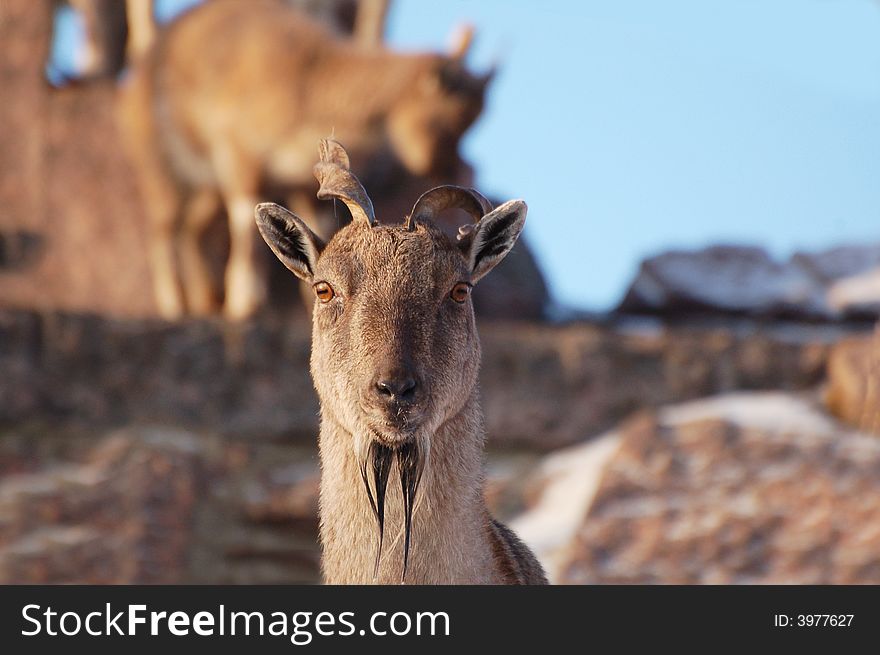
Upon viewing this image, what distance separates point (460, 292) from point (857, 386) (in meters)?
5.35

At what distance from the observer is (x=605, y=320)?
38.9ft

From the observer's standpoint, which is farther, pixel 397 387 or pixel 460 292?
pixel 460 292

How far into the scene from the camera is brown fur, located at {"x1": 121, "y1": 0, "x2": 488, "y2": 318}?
1095 centimetres

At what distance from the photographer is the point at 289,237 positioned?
18.2ft

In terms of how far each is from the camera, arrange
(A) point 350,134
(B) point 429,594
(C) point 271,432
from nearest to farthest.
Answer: (B) point 429,594 → (C) point 271,432 → (A) point 350,134

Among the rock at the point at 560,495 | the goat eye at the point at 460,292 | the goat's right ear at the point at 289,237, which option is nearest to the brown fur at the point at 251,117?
the rock at the point at 560,495

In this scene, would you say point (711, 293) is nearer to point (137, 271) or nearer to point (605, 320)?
point (605, 320)

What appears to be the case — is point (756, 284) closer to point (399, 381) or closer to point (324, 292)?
point (324, 292)

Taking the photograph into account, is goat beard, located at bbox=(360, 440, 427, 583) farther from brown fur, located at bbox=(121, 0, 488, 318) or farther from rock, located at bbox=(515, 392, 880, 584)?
brown fur, located at bbox=(121, 0, 488, 318)

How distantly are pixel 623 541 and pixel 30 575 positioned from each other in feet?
11.8

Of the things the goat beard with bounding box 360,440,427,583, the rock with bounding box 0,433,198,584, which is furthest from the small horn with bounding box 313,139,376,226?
the rock with bounding box 0,433,198,584

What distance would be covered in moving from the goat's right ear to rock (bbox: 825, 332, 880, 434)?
5.41 metres

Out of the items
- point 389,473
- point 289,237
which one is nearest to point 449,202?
point 289,237

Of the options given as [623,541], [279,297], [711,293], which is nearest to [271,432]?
[279,297]
